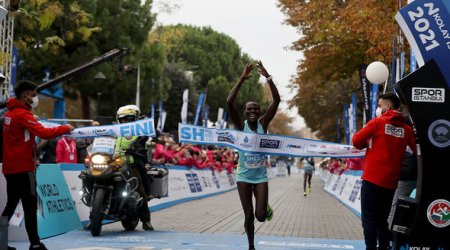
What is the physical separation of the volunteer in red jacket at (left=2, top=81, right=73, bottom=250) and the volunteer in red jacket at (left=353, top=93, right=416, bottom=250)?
127 inches

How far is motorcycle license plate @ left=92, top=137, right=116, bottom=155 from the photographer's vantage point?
10469 millimetres

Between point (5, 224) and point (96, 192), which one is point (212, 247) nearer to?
Result: point (96, 192)

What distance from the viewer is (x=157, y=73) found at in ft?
146

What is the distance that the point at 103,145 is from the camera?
1049 centimetres

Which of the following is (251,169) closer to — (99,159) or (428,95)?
(428,95)

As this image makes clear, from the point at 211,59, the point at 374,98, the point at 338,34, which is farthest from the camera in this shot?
the point at 211,59

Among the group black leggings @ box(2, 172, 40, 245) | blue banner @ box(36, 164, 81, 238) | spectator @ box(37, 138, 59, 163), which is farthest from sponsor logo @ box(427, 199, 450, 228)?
spectator @ box(37, 138, 59, 163)

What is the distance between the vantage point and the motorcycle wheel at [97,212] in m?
10.1

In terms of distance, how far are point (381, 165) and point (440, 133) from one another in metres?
0.94

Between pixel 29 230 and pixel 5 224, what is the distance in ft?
0.95

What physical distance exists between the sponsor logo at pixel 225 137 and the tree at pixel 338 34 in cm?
1204

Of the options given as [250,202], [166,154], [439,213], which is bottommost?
[250,202]

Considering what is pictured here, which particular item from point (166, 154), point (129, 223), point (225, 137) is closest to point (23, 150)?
point (225, 137)

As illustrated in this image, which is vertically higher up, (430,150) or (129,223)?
(430,150)
